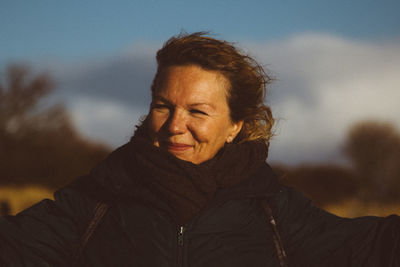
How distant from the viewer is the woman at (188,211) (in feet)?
8.89

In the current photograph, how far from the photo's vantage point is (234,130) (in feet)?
11.0

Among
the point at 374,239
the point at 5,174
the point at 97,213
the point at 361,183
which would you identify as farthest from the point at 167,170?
the point at 5,174

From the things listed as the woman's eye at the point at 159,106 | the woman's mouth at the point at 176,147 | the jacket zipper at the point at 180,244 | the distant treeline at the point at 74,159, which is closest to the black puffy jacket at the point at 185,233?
the jacket zipper at the point at 180,244

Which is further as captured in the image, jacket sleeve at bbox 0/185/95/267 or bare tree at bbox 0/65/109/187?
bare tree at bbox 0/65/109/187

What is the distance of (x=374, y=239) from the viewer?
2.82 m

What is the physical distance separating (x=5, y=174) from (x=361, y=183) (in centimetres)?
1507

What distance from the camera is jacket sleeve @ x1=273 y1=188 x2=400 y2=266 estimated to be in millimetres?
2773

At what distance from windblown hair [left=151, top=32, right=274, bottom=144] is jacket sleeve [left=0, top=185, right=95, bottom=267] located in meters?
0.96

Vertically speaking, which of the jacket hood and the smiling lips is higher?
the smiling lips

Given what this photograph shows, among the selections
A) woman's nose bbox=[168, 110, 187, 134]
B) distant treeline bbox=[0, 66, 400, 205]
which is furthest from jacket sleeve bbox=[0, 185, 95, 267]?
distant treeline bbox=[0, 66, 400, 205]

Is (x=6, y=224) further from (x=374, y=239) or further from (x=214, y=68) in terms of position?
(x=374, y=239)

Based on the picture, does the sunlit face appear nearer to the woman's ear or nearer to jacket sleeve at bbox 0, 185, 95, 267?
the woman's ear

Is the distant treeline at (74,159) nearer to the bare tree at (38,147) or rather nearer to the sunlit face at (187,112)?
the bare tree at (38,147)

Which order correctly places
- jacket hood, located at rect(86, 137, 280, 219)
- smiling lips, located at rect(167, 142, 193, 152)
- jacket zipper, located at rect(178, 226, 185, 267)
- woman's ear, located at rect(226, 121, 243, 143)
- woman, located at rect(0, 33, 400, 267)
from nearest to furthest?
1. jacket zipper, located at rect(178, 226, 185, 267)
2. woman, located at rect(0, 33, 400, 267)
3. jacket hood, located at rect(86, 137, 280, 219)
4. smiling lips, located at rect(167, 142, 193, 152)
5. woman's ear, located at rect(226, 121, 243, 143)
